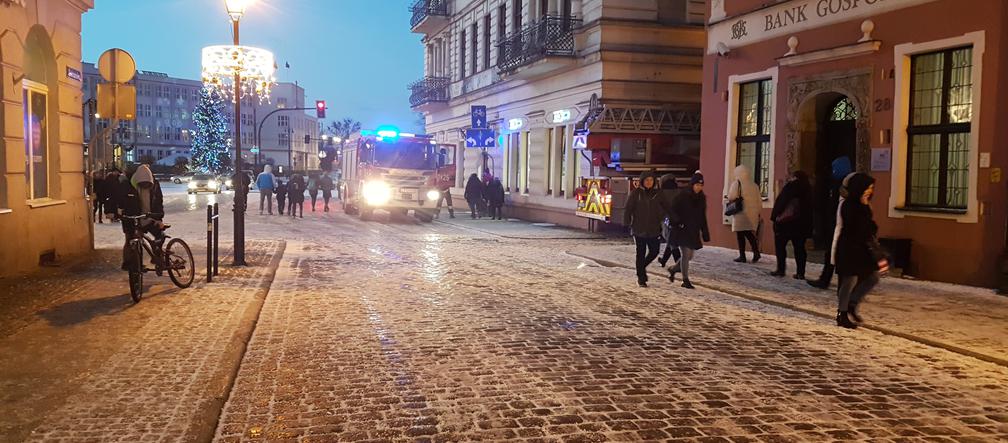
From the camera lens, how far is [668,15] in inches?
902

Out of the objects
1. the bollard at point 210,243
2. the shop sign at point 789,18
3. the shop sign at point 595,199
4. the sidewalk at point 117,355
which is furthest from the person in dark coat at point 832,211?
the bollard at point 210,243

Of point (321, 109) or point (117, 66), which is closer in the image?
point (117, 66)

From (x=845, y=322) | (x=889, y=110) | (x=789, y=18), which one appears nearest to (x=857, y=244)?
(x=845, y=322)

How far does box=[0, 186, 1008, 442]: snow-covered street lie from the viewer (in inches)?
197

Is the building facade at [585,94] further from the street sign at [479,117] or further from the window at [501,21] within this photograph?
the street sign at [479,117]

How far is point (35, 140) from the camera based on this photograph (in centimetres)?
1222

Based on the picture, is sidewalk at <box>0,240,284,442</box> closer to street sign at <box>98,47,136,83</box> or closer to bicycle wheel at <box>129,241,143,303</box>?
bicycle wheel at <box>129,241,143,303</box>

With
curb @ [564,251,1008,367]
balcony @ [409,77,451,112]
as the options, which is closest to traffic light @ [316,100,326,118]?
balcony @ [409,77,451,112]

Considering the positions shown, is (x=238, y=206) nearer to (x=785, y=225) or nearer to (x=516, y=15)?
(x=785, y=225)

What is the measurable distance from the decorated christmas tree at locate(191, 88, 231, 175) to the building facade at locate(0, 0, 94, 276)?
8766 centimetres

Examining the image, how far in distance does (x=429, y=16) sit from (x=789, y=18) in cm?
2516

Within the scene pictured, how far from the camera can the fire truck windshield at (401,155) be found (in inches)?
1033

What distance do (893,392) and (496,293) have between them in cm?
553

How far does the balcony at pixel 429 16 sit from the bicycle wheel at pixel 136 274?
29.3m
